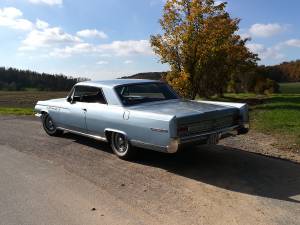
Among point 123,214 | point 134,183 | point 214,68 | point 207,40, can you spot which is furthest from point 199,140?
point 214,68

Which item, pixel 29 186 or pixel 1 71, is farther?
pixel 1 71

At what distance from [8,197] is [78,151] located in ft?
9.26

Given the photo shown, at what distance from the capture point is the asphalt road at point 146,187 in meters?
4.67

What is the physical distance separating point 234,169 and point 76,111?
141 inches

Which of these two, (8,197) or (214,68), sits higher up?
(214,68)

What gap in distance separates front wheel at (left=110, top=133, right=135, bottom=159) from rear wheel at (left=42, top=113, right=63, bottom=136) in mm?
2625

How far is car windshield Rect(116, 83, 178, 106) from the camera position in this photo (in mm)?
7590

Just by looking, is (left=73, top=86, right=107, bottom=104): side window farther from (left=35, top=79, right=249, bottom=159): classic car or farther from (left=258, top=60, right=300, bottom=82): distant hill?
(left=258, top=60, right=300, bottom=82): distant hill

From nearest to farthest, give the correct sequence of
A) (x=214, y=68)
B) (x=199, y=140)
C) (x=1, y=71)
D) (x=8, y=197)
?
(x=8, y=197)
(x=199, y=140)
(x=214, y=68)
(x=1, y=71)

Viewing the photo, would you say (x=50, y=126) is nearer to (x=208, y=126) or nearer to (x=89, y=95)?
(x=89, y=95)

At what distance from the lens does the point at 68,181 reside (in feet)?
20.0

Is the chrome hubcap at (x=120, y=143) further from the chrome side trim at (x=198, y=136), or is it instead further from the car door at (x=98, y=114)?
the chrome side trim at (x=198, y=136)

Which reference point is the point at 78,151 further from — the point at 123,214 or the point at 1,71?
the point at 1,71

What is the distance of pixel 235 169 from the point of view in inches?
262
